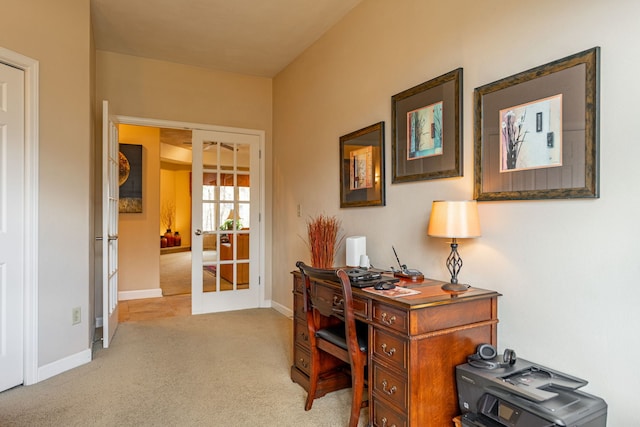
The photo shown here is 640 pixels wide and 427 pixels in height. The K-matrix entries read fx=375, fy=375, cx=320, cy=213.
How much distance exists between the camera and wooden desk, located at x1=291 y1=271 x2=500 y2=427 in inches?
63.9

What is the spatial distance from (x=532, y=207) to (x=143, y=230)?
5080 mm

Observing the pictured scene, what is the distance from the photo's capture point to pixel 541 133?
171 centimetres

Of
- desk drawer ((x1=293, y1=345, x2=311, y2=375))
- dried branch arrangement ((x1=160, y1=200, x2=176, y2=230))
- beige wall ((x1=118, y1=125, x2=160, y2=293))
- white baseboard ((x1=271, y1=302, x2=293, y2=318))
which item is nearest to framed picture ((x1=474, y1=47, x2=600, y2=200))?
desk drawer ((x1=293, y1=345, x2=311, y2=375))

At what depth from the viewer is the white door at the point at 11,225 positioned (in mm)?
2469

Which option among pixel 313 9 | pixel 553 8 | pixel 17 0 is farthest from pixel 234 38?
pixel 553 8

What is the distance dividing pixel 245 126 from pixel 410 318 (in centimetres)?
368

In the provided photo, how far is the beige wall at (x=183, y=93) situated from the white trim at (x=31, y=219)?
1.43 meters

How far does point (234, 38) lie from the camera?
3707 mm

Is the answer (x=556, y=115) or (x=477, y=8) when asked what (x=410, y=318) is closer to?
(x=556, y=115)

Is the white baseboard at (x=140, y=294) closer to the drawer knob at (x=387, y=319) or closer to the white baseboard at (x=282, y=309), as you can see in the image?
the white baseboard at (x=282, y=309)

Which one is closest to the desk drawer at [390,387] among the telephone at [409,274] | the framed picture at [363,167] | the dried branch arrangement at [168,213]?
the telephone at [409,274]

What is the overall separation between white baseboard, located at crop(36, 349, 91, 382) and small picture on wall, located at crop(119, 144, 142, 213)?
9.08ft

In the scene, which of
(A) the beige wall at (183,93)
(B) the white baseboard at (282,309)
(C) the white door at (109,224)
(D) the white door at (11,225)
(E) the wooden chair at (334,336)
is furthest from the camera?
(B) the white baseboard at (282,309)

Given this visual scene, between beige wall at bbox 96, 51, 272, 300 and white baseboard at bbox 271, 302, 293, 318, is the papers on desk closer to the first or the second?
white baseboard at bbox 271, 302, 293, 318
